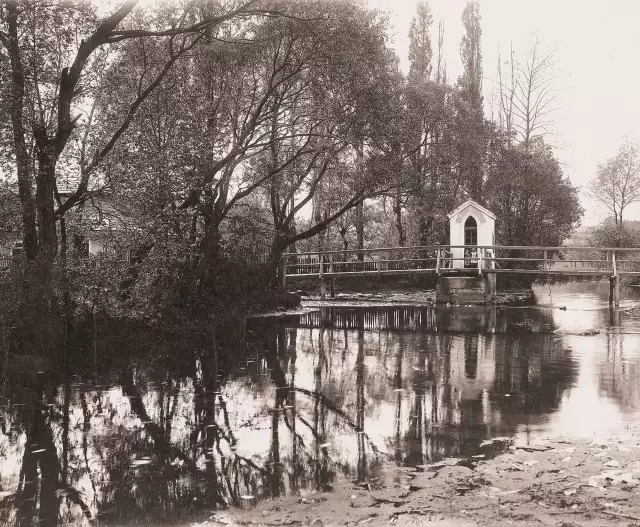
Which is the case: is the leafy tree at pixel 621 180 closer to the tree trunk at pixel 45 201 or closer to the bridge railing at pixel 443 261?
the bridge railing at pixel 443 261

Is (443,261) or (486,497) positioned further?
(443,261)

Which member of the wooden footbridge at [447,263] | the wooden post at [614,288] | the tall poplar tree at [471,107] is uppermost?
the tall poplar tree at [471,107]

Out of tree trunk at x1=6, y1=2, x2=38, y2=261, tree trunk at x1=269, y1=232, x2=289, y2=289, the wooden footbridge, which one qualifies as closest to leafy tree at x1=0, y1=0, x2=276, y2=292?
tree trunk at x1=6, y1=2, x2=38, y2=261

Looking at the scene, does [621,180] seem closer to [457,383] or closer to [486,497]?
[457,383]

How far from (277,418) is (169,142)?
8607 millimetres

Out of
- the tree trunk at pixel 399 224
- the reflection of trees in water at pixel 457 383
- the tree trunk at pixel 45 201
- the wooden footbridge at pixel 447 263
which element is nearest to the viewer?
the reflection of trees in water at pixel 457 383

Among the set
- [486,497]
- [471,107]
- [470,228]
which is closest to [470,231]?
[470,228]

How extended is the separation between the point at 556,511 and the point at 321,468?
6.59 ft

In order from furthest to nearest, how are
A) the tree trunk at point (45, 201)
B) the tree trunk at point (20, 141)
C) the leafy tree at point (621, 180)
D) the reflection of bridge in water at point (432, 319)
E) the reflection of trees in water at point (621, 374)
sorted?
the leafy tree at point (621, 180)
the reflection of bridge in water at point (432, 319)
the tree trunk at point (45, 201)
the tree trunk at point (20, 141)
the reflection of trees in water at point (621, 374)

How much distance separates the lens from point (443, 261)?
29.7 m

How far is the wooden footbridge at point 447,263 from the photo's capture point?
24.8 metres

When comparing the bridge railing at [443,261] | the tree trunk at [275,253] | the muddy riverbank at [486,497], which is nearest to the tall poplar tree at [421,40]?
the bridge railing at [443,261]

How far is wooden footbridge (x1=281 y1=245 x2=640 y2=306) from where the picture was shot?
24758 mm

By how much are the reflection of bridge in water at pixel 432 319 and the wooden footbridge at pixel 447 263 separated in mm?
2467
